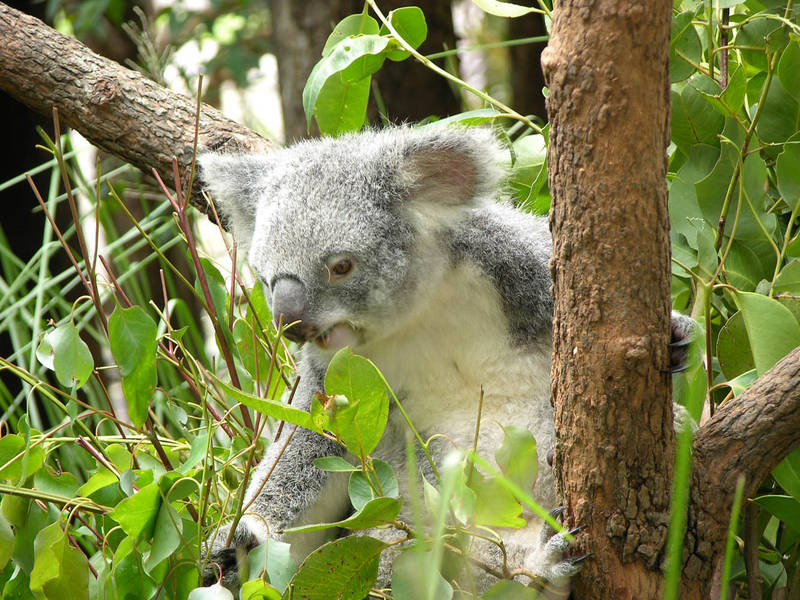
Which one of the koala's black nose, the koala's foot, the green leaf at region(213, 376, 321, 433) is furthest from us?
the koala's black nose

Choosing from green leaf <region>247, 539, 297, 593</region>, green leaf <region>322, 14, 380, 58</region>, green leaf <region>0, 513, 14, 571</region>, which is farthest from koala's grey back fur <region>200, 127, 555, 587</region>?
green leaf <region>0, 513, 14, 571</region>

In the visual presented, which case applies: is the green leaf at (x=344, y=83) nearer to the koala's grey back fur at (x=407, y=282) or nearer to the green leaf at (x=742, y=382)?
the koala's grey back fur at (x=407, y=282)

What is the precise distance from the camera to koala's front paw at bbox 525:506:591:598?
146 cm

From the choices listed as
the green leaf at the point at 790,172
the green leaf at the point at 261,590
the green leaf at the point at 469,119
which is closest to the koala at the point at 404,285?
the green leaf at the point at 469,119

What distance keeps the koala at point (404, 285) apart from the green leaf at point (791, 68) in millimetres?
582

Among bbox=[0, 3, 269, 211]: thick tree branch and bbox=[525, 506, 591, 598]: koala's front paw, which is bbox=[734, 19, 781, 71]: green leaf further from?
bbox=[0, 3, 269, 211]: thick tree branch

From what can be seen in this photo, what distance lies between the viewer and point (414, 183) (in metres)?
1.95

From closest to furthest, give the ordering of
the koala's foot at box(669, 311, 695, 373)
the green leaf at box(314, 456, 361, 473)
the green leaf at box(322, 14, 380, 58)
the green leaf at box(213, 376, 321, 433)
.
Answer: the green leaf at box(213, 376, 321, 433) < the green leaf at box(314, 456, 361, 473) < the koala's foot at box(669, 311, 695, 373) < the green leaf at box(322, 14, 380, 58)

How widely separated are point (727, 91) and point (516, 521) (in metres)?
0.97

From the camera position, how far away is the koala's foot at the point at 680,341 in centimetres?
157

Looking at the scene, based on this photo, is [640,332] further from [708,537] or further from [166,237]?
[166,237]

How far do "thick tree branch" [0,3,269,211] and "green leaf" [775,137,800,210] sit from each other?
5.06 feet

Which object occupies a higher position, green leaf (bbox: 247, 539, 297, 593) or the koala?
the koala

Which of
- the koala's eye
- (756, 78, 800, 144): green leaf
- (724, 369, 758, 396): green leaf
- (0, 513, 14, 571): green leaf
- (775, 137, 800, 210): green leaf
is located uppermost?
(756, 78, 800, 144): green leaf
